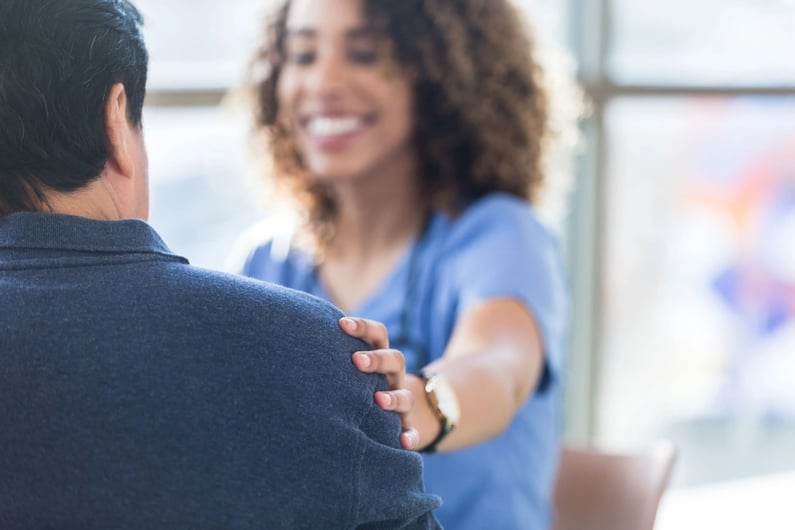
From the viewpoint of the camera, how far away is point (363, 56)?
76.6 inches

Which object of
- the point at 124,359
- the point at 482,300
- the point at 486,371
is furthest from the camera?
the point at 482,300

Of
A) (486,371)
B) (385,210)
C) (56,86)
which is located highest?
(56,86)

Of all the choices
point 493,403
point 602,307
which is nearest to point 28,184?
point 493,403

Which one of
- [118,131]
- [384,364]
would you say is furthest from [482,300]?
[118,131]

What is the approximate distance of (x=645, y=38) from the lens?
307cm

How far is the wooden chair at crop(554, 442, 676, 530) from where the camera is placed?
73.3 inches

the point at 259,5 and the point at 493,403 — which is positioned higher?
the point at 259,5

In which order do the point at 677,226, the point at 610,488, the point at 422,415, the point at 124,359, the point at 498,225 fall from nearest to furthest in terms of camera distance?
the point at 124,359
the point at 422,415
the point at 498,225
the point at 610,488
the point at 677,226

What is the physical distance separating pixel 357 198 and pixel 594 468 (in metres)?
0.67

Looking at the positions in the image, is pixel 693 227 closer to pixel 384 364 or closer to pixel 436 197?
pixel 436 197

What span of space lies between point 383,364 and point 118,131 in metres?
0.31

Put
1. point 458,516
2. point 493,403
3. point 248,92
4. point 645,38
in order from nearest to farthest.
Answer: point 493,403, point 458,516, point 248,92, point 645,38

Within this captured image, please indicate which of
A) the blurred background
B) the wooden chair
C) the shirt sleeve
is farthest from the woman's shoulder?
the blurred background

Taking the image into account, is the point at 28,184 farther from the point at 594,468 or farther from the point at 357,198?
the point at 594,468
